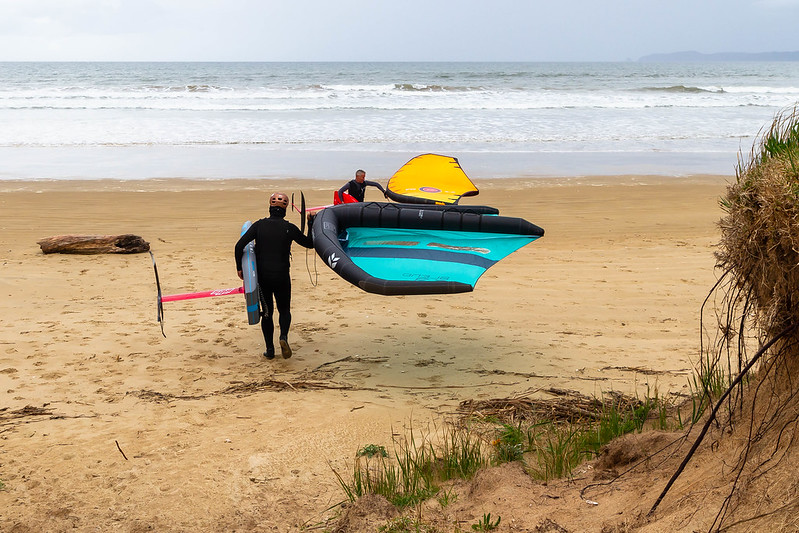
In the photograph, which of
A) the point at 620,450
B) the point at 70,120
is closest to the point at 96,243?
the point at 620,450

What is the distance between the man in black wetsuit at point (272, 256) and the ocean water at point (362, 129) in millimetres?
10687

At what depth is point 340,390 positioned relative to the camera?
20.4ft

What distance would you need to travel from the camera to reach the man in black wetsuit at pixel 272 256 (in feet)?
22.9

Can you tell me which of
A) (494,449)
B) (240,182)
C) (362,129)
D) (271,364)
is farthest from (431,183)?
(362,129)

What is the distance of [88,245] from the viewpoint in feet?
36.1

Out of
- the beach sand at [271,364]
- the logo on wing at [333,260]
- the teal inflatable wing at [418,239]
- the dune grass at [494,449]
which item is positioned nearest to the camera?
the dune grass at [494,449]

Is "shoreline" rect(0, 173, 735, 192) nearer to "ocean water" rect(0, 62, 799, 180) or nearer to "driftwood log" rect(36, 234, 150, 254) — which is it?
"ocean water" rect(0, 62, 799, 180)

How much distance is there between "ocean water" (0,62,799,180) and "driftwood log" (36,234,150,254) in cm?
708

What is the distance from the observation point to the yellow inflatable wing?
10.2m

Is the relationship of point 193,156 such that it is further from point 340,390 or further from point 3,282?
point 340,390

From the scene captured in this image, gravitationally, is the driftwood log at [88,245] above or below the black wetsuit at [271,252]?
below

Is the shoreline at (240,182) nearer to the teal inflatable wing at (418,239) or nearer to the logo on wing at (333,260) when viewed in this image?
the teal inflatable wing at (418,239)

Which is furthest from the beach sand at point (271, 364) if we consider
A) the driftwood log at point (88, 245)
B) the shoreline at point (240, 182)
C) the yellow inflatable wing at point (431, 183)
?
the shoreline at point (240, 182)

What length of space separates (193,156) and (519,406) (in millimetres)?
17907
